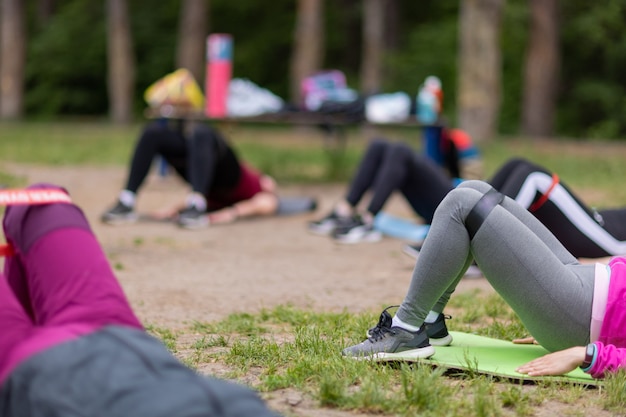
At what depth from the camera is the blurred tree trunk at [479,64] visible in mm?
15141

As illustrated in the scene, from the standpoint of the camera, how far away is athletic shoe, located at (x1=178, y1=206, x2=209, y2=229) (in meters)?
7.79

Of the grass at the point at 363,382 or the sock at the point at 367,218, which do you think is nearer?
the grass at the point at 363,382

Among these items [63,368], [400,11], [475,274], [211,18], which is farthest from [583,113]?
[63,368]

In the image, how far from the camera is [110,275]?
2684 millimetres

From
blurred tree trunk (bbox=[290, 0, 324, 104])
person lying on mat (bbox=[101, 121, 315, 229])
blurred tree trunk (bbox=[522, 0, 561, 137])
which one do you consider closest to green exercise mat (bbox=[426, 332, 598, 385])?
person lying on mat (bbox=[101, 121, 315, 229])

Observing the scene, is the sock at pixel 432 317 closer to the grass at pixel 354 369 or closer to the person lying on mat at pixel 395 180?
the grass at pixel 354 369

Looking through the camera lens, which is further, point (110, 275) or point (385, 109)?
point (385, 109)

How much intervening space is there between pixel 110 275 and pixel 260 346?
1105 mm

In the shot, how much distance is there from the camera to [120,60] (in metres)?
22.3

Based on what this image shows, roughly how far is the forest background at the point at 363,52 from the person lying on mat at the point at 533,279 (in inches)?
482

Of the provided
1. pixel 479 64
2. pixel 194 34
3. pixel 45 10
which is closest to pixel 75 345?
pixel 479 64

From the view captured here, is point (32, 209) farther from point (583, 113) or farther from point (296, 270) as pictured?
point (583, 113)

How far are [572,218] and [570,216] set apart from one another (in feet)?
0.04

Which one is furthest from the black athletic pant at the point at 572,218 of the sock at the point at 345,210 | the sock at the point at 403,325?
the sock at the point at 345,210
